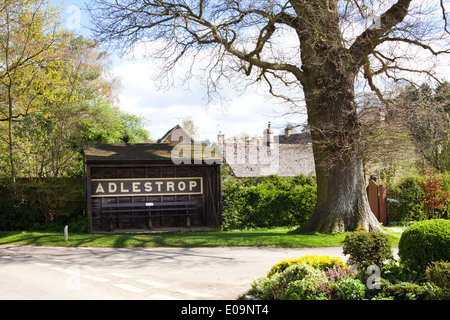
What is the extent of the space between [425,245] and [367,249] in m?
1.10

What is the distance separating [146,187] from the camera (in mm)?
21891

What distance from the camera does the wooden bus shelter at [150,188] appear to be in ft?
69.4

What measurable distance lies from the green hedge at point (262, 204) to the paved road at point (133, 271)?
291 inches

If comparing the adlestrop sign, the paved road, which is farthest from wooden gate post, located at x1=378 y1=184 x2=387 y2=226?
the paved road

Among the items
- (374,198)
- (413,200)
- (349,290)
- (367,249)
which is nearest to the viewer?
(349,290)

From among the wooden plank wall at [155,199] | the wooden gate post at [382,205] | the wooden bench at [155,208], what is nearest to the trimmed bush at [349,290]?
the wooden plank wall at [155,199]

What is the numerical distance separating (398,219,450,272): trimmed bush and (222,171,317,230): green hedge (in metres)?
14.5

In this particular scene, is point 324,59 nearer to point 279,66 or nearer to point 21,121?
point 279,66

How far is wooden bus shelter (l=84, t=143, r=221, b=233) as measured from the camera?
21.2m

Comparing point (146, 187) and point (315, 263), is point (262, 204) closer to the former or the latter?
point (146, 187)

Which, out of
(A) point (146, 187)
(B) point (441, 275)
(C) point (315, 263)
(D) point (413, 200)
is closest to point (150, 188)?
(A) point (146, 187)
